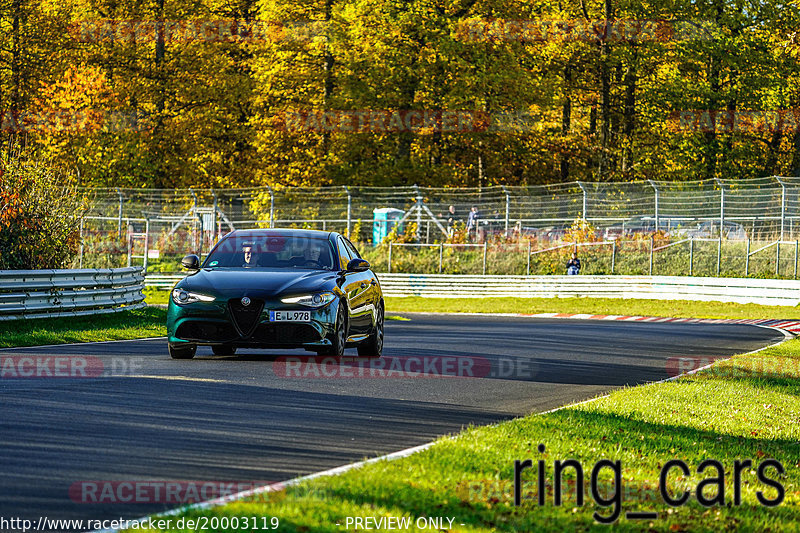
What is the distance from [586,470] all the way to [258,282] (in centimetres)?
774

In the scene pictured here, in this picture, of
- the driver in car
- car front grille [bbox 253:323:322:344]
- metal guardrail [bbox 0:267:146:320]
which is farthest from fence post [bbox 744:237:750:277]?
car front grille [bbox 253:323:322:344]

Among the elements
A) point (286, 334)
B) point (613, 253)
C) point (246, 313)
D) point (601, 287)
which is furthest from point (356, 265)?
point (613, 253)

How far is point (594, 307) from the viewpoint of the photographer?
129ft

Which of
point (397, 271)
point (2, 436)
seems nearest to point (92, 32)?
point (397, 271)

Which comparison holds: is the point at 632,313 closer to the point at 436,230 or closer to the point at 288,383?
the point at 436,230

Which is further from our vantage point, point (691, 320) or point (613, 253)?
point (613, 253)

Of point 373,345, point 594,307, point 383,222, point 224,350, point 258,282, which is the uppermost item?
point 383,222

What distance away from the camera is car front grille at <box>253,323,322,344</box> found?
1505cm

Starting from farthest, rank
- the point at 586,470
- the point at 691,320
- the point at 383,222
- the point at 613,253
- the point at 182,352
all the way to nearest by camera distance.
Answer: the point at 383,222 → the point at 613,253 → the point at 691,320 → the point at 182,352 → the point at 586,470

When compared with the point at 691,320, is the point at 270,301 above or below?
above

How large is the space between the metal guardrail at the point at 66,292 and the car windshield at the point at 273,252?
5.42 meters

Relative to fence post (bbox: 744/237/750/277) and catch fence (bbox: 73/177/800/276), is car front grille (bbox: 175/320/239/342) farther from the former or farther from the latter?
fence post (bbox: 744/237/750/277)

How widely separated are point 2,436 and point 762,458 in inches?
210

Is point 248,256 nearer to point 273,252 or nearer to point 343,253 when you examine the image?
point 273,252
